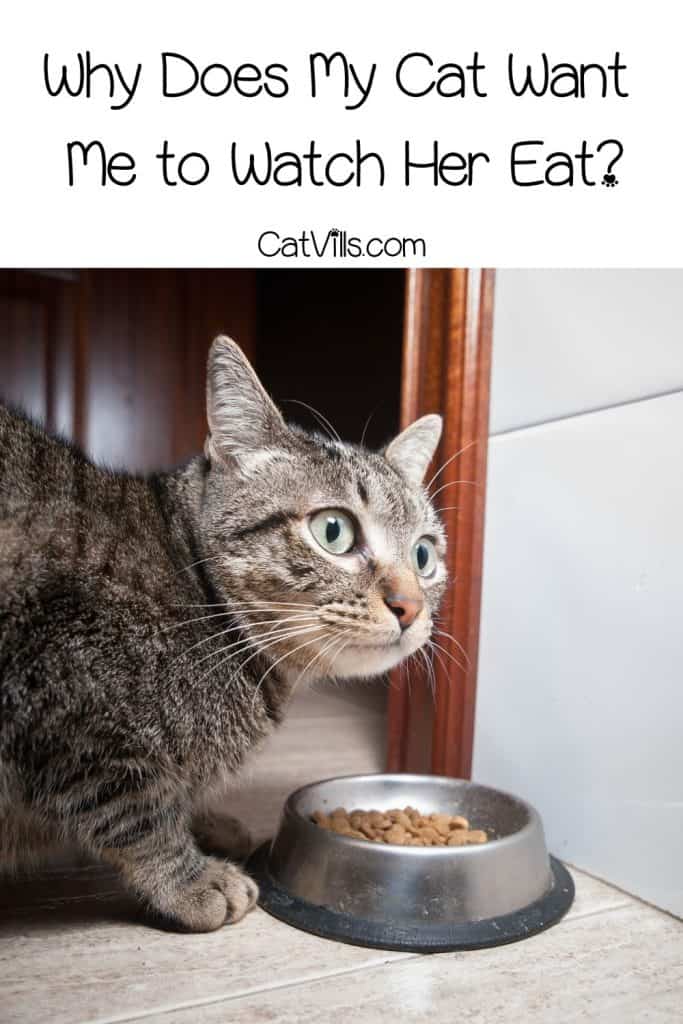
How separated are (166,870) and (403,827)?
0.33 metres

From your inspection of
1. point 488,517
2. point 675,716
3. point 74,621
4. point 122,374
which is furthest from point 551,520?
point 122,374

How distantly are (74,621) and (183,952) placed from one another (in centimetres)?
40

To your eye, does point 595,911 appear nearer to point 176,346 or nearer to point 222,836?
point 222,836

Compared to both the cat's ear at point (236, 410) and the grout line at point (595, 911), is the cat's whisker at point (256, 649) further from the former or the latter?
the grout line at point (595, 911)

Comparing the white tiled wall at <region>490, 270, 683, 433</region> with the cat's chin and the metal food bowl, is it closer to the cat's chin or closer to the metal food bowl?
the cat's chin

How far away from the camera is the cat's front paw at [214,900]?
1.02 meters

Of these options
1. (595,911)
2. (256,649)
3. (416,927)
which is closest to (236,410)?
(256,649)

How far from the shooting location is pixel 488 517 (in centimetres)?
143

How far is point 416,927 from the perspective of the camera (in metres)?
1.01

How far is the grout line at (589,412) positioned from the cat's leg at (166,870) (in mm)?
767

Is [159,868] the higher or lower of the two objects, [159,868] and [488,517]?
the lower

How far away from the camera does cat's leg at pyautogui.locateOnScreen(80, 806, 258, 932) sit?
1.00 m
